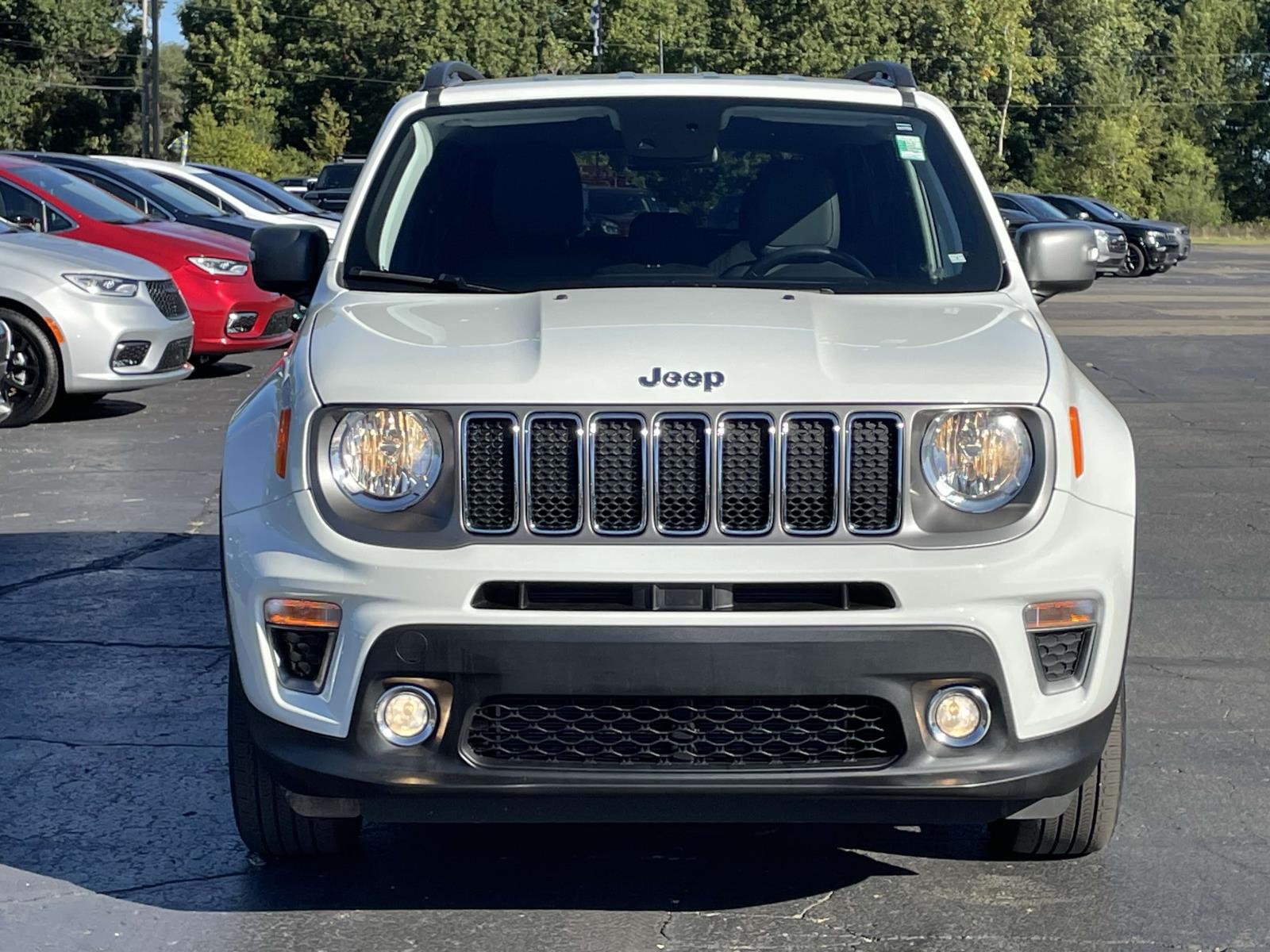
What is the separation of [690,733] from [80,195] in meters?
12.1

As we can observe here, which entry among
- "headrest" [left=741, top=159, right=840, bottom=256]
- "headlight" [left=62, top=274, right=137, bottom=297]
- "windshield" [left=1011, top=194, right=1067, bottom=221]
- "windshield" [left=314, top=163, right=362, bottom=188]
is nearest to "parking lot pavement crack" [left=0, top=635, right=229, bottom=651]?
"headrest" [left=741, top=159, right=840, bottom=256]

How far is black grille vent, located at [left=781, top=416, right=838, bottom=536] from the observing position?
12.3ft

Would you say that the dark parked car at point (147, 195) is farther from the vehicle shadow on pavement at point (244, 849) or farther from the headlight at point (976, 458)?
the headlight at point (976, 458)

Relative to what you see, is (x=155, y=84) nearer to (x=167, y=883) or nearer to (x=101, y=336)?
(x=101, y=336)

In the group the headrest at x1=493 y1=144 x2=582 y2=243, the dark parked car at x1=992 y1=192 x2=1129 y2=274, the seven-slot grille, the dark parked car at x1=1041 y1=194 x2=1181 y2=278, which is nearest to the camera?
the seven-slot grille

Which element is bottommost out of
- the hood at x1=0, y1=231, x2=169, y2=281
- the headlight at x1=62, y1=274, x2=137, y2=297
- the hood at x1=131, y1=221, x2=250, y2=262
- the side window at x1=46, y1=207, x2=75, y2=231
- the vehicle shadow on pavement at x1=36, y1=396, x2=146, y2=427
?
the vehicle shadow on pavement at x1=36, y1=396, x2=146, y2=427

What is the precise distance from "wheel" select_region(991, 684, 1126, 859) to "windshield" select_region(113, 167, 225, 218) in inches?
523

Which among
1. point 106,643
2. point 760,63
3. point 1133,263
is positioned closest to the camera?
point 106,643

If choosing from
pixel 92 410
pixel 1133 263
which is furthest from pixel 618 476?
pixel 1133 263

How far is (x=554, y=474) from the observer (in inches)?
147

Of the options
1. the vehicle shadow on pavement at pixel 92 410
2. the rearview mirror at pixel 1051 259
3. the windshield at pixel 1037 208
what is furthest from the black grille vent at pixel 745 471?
the windshield at pixel 1037 208

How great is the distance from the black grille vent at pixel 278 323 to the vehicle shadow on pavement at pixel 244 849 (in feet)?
29.2

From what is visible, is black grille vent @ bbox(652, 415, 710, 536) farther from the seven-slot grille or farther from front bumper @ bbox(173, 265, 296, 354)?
front bumper @ bbox(173, 265, 296, 354)

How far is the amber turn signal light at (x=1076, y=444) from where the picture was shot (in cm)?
387
